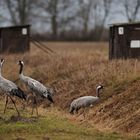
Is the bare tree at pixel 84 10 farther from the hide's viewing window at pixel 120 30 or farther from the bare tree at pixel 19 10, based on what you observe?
the hide's viewing window at pixel 120 30

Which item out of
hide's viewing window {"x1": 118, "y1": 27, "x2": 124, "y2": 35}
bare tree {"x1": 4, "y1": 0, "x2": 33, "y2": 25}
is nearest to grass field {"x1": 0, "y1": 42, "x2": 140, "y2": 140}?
hide's viewing window {"x1": 118, "y1": 27, "x2": 124, "y2": 35}

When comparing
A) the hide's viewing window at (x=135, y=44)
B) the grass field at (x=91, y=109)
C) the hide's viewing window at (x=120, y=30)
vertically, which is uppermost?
the hide's viewing window at (x=120, y=30)

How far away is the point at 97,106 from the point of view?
1900cm

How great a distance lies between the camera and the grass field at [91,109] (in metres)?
15.9

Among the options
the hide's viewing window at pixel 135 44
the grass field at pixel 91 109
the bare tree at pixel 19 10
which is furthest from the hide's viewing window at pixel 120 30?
the bare tree at pixel 19 10

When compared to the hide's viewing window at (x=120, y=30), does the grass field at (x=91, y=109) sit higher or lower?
lower

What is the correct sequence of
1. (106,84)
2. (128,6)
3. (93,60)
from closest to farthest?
(106,84)
(93,60)
(128,6)

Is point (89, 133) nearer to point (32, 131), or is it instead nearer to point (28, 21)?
point (32, 131)

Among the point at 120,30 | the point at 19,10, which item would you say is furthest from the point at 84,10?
the point at 120,30

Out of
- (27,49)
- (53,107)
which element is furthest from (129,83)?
(27,49)

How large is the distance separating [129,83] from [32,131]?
16.1 feet

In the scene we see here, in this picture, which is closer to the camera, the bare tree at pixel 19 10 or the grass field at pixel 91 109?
the grass field at pixel 91 109

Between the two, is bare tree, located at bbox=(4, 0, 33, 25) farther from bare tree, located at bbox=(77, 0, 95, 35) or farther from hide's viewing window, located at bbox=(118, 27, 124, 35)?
hide's viewing window, located at bbox=(118, 27, 124, 35)

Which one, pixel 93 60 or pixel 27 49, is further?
pixel 27 49
